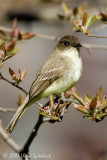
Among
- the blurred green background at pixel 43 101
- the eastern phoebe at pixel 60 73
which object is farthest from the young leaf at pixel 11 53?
the blurred green background at pixel 43 101

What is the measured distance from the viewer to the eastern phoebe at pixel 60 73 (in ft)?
14.0

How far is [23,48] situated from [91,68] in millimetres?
2380

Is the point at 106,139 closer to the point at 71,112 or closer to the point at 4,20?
the point at 71,112

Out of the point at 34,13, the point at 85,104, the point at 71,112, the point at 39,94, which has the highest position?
the point at 85,104

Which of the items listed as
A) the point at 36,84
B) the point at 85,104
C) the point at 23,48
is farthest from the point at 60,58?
the point at 23,48

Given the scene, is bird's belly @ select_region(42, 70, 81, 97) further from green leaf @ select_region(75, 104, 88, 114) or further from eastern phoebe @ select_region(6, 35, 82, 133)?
green leaf @ select_region(75, 104, 88, 114)

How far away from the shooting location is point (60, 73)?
14.7 feet

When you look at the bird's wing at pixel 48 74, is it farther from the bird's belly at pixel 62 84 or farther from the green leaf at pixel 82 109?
the green leaf at pixel 82 109

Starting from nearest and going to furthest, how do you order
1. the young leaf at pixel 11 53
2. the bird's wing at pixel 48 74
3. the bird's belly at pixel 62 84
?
the young leaf at pixel 11 53
the bird's belly at pixel 62 84
the bird's wing at pixel 48 74

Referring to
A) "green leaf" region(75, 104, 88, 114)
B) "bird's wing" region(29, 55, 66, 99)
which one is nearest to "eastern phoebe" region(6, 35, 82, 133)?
"bird's wing" region(29, 55, 66, 99)

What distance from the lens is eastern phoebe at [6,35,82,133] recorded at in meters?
4.27

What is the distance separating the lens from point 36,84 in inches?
172

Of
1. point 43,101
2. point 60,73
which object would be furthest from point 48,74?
point 43,101

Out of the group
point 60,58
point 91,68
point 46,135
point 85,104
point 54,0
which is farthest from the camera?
point 91,68
